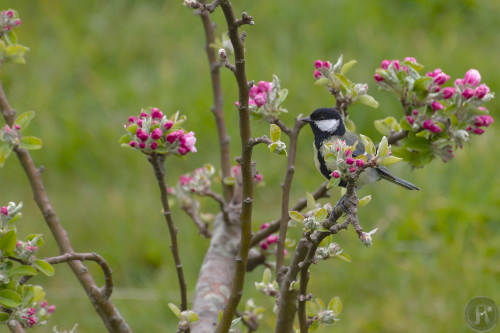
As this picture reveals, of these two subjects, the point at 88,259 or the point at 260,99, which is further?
the point at 260,99

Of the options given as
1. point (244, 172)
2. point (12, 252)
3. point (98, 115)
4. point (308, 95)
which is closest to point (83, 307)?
point (98, 115)

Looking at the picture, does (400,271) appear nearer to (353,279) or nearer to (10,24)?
(353,279)

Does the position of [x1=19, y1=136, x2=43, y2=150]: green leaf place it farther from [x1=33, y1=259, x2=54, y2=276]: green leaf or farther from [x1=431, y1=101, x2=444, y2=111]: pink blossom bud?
[x1=431, y1=101, x2=444, y2=111]: pink blossom bud

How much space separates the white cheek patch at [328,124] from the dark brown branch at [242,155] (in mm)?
884

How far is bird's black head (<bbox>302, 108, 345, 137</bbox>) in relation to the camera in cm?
209

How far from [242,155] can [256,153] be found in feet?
9.75

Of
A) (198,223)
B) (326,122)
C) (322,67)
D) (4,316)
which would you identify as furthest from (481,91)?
(4,316)

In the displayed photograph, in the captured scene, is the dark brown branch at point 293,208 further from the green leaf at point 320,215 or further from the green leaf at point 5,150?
the green leaf at point 5,150

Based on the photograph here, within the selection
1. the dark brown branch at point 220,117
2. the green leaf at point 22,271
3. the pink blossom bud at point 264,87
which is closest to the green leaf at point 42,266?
the green leaf at point 22,271

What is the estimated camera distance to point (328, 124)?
2182mm

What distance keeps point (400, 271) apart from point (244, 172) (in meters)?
2.48

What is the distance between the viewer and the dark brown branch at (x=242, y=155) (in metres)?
1.13

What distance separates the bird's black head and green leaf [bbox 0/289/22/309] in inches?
42.8

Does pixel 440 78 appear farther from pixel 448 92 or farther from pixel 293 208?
pixel 293 208
